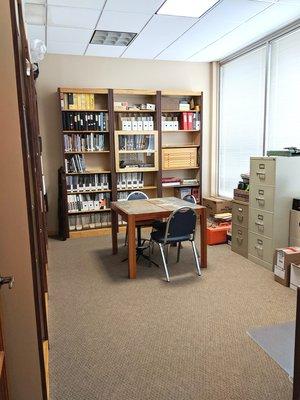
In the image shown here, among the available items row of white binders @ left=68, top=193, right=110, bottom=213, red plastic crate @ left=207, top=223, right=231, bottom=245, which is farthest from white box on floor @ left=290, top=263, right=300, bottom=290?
row of white binders @ left=68, top=193, right=110, bottom=213

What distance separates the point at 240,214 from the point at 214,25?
2.39 m

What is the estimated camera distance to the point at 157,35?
426cm

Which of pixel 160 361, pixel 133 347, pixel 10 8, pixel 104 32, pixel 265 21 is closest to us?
pixel 10 8

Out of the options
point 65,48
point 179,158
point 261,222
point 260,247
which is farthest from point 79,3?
point 260,247

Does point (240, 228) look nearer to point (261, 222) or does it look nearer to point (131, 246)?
point (261, 222)

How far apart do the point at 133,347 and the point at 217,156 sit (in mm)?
4390

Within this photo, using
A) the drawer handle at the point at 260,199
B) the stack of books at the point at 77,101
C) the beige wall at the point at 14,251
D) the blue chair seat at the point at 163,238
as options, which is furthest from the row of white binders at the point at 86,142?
the beige wall at the point at 14,251

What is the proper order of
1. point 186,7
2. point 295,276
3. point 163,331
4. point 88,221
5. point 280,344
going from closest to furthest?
point 280,344 < point 163,331 < point 295,276 < point 186,7 < point 88,221

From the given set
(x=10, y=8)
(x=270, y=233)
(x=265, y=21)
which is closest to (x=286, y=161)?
(x=270, y=233)

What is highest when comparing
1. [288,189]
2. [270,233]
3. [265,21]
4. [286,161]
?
[265,21]

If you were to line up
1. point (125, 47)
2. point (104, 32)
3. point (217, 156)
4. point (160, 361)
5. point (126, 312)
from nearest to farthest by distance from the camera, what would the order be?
point (160, 361), point (126, 312), point (104, 32), point (125, 47), point (217, 156)

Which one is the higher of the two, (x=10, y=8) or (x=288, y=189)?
(x=10, y=8)

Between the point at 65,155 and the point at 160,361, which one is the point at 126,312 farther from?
the point at 65,155

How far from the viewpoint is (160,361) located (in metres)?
2.15
